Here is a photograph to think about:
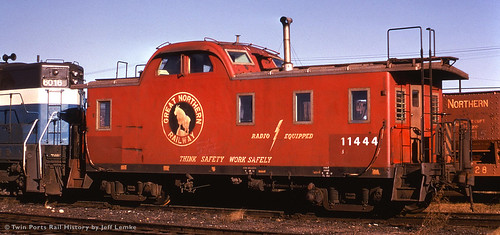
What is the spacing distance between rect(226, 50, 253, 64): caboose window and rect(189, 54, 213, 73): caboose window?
23.9 inches

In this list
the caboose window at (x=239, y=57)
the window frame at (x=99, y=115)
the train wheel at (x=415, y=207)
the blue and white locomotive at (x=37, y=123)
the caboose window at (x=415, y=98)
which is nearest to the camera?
the caboose window at (x=415, y=98)

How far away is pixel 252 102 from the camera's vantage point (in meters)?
15.1

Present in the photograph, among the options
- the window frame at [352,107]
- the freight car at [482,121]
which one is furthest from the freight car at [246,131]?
the freight car at [482,121]

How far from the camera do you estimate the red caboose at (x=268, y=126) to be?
13.7 metres

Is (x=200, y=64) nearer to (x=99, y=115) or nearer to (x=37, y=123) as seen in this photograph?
(x=99, y=115)

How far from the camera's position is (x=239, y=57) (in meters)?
16.0

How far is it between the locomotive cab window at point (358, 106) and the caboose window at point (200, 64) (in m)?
3.95

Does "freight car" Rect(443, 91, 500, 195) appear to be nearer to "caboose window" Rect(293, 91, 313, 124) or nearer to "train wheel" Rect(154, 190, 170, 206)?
"caboose window" Rect(293, 91, 313, 124)

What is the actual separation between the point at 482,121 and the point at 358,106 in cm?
647

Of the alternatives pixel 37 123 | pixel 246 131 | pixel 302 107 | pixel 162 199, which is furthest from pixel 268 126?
pixel 37 123

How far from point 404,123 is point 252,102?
3.79 m

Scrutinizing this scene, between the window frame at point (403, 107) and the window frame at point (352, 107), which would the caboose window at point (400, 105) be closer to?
the window frame at point (403, 107)

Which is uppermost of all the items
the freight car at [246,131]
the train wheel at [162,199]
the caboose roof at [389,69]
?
the caboose roof at [389,69]

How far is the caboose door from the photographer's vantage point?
1450cm
